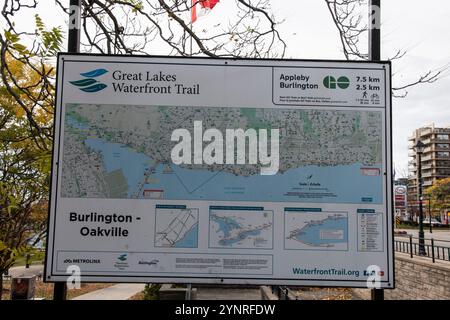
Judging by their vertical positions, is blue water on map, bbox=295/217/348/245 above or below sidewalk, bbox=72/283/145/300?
above

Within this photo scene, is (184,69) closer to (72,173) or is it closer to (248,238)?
(72,173)

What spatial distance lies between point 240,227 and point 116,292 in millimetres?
13820

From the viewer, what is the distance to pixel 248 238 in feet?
10.2

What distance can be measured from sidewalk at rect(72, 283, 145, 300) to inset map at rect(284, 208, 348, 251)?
10263mm

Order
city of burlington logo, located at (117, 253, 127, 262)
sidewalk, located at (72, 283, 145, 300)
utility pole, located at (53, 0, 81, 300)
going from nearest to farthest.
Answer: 1. city of burlington logo, located at (117, 253, 127, 262)
2. utility pole, located at (53, 0, 81, 300)
3. sidewalk, located at (72, 283, 145, 300)

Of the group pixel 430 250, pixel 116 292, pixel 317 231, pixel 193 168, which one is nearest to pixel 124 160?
pixel 193 168

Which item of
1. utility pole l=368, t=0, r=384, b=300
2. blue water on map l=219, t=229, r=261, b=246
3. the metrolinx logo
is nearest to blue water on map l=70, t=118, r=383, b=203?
blue water on map l=219, t=229, r=261, b=246

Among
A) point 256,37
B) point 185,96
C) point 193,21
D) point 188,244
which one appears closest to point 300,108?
point 185,96

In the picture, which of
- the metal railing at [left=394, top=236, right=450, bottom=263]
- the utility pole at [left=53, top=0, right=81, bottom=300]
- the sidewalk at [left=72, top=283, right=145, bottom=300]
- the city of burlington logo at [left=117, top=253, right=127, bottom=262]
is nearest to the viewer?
the city of burlington logo at [left=117, top=253, right=127, bottom=262]

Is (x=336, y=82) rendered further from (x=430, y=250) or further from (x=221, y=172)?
(x=430, y=250)

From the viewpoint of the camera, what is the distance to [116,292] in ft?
50.0

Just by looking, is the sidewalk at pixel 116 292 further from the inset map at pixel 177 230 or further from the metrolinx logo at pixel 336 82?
the metrolinx logo at pixel 336 82

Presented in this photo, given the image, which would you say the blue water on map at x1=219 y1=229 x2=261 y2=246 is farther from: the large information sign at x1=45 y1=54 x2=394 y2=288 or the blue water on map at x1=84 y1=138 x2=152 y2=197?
the blue water on map at x1=84 y1=138 x2=152 y2=197

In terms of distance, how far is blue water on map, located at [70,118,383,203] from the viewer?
3.11m
